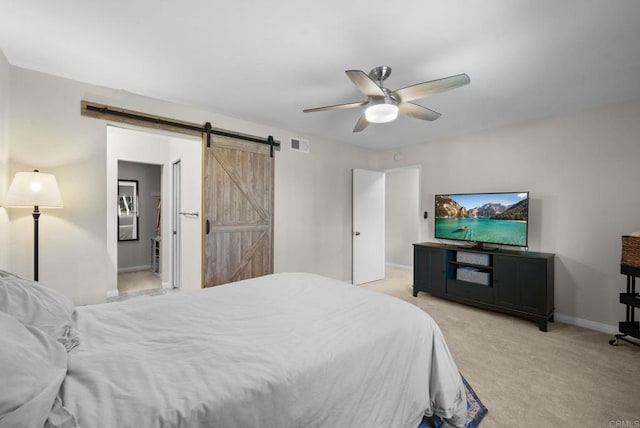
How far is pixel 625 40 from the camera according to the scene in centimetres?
191

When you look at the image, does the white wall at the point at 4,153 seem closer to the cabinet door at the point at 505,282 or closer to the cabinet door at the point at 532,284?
the cabinet door at the point at 505,282

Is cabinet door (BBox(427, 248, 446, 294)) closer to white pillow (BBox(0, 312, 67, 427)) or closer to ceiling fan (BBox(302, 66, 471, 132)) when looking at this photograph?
ceiling fan (BBox(302, 66, 471, 132))

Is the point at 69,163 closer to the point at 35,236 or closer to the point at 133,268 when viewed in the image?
the point at 35,236

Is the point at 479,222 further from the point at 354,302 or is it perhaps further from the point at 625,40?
the point at 354,302

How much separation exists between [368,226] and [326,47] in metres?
3.51

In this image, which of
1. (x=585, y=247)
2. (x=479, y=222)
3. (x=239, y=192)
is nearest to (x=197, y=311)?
(x=239, y=192)

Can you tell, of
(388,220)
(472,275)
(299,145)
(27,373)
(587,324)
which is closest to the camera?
(27,373)

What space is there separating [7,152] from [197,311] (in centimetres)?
225

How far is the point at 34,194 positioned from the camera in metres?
2.14

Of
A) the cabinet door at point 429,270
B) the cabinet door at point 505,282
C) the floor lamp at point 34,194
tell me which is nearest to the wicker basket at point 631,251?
the cabinet door at point 505,282

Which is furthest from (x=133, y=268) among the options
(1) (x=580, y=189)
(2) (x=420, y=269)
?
(1) (x=580, y=189)

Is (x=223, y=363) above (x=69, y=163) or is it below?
below

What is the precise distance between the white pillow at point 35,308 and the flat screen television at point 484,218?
422 centimetres

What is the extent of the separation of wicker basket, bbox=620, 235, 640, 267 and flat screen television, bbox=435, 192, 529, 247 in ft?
2.93
